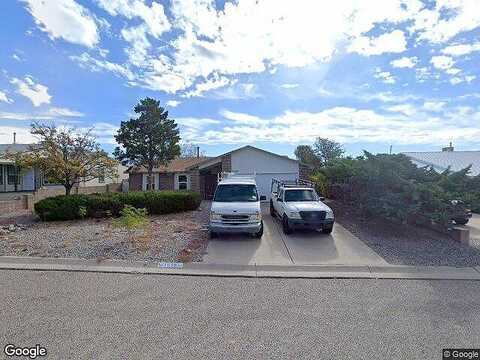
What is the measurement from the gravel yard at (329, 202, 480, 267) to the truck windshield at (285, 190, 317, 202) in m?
1.77

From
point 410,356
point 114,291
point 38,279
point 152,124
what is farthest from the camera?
point 152,124

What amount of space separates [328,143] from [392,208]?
37342 millimetres

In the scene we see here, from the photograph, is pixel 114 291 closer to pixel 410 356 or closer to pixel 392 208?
pixel 410 356

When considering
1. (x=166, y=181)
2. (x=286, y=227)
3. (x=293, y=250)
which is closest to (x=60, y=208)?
(x=286, y=227)

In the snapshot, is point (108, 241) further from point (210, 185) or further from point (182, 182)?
point (182, 182)

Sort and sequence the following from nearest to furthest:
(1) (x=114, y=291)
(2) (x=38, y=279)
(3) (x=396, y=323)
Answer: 1. (3) (x=396, y=323)
2. (1) (x=114, y=291)
3. (2) (x=38, y=279)

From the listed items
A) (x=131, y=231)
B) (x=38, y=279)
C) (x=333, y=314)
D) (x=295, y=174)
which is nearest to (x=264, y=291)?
(x=333, y=314)

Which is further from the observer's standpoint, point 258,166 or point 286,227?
point 258,166

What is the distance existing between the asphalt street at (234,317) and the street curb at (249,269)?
0.86 feet

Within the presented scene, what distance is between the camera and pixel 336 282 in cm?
561

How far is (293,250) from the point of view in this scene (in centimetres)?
788

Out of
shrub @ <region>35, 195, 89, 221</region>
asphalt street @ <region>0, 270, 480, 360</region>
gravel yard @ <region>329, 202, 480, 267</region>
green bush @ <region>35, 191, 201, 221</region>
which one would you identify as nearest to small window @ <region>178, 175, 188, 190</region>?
green bush @ <region>35, 191, 201, 221</region>

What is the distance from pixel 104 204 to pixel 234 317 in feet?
33.3

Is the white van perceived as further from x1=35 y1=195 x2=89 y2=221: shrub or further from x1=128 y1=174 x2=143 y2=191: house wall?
x1=128 y1=174 x2=143 y2=191: house wall
